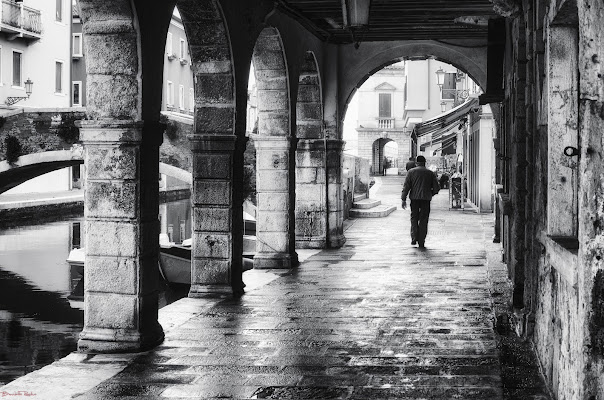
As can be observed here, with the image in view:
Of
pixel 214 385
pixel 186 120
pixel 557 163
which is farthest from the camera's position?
pixel 186 120

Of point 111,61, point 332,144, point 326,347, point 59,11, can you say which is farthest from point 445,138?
point 111,61

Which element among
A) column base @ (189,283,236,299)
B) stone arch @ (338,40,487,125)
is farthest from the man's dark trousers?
column base @ (189,283,236,299)

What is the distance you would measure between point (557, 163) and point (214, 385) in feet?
7.68

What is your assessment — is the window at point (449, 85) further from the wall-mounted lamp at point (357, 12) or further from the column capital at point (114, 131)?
the column capital at point (114, 131)

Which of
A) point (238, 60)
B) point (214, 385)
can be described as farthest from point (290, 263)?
point (214, 385)

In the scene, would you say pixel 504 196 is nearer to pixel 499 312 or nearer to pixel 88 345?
pixel 499 312

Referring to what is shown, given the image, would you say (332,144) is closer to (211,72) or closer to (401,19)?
(401,19)

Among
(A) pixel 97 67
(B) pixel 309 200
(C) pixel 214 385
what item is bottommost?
(C) pixel 214 385

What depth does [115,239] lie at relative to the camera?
636cm

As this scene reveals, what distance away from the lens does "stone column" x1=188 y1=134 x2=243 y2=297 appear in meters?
8.65

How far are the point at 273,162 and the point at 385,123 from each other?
47.9 meters

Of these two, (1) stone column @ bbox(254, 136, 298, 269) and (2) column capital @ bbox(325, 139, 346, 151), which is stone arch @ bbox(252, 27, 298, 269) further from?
(2) column capital @ bbox(325, 139, 346, 151)

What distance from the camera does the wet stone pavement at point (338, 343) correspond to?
5168 mm

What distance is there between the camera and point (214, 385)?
17.2ft
